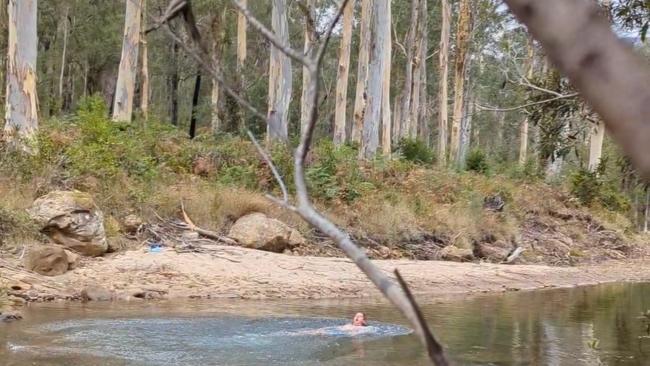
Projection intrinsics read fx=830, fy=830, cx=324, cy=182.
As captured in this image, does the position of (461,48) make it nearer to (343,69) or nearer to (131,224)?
(343,69)

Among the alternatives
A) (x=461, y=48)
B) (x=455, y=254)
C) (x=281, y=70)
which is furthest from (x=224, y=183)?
(x=461, y=48)

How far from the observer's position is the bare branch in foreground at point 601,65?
1049 millimetres

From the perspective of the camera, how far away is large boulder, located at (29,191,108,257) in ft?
40.0

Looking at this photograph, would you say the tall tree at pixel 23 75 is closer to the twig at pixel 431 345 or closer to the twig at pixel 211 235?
the twig at pixel 211 235

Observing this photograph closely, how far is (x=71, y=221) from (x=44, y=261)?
2.86 feet

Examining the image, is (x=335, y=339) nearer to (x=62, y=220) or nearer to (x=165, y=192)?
(x=62, y=220)

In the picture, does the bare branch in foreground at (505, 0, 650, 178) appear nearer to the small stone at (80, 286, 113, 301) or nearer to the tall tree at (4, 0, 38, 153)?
the small stone at (80, 286, 113, 301)

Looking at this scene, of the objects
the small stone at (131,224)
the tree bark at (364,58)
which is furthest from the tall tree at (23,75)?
the tree bark at (364,58)

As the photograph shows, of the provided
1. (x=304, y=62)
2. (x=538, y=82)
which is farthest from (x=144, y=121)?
(x=304, y=62)

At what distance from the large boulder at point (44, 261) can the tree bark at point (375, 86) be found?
11.9 m

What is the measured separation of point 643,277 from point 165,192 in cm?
1145

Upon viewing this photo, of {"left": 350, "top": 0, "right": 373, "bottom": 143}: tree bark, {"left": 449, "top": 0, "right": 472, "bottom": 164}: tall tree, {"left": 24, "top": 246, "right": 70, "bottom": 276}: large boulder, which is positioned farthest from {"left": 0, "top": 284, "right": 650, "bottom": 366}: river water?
{"left": 449, "top": 0, "right": 472, "bottom": 164}: tall tree

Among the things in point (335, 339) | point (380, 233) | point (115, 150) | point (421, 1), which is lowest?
point (335, 339)

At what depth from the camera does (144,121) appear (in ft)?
62.5
